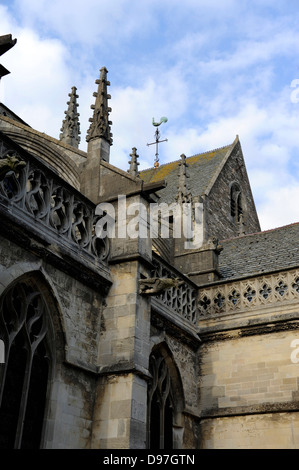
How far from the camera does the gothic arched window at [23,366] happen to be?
7.16 metres

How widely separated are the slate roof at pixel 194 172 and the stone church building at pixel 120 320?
6319 mm

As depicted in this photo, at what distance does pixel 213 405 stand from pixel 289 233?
562 cm

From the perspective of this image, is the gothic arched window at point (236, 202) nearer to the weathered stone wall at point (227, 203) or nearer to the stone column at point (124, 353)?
the weathered stone wall at point (227, 203)

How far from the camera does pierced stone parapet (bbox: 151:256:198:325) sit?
11172 mm

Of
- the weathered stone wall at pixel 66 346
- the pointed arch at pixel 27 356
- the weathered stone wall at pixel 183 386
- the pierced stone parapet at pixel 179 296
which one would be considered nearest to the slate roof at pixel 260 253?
the pierced stone parapet at pixel 179 296

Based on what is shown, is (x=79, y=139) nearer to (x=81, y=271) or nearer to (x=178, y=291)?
(x=178, y=291)

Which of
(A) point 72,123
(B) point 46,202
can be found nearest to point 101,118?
(B) point 46,202

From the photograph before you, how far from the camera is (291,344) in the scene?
11.1m

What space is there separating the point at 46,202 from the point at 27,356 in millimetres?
2051

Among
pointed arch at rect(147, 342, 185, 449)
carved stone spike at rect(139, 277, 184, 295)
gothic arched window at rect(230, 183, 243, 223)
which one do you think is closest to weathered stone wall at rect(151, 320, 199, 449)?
pointed arch at rect(147, 342, 185, 449)

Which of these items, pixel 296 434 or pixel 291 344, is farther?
pixel 291 344

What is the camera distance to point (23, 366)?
755 centimetres
